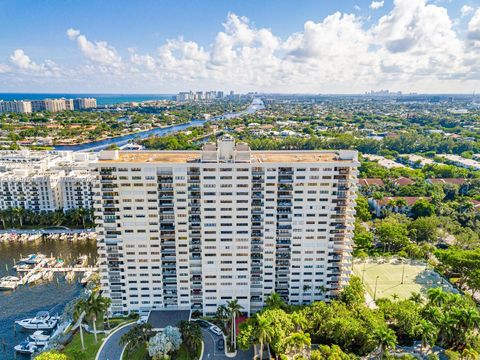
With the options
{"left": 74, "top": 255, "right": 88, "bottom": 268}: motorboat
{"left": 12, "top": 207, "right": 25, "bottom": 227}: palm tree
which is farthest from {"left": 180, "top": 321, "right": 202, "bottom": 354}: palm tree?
{"left": 12, "top": 207, "right": 25, "bottom": 227}: palm tree

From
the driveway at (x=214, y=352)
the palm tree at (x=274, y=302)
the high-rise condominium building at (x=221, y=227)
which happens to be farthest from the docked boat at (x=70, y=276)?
the palm tree at (x=274, y=302)

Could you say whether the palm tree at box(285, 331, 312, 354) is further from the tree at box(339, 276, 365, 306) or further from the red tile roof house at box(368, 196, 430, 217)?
the red tile roof house at box(368, 196, 430, 217)

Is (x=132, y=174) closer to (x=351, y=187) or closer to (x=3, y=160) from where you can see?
(x=351, y=187)

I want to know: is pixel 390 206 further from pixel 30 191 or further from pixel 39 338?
pixel 30 191

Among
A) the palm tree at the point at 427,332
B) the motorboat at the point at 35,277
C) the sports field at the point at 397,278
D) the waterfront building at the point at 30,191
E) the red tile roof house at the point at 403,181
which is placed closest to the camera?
the palm tree at the point at 427,332

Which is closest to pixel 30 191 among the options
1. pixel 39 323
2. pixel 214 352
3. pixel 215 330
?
pixel 39 323

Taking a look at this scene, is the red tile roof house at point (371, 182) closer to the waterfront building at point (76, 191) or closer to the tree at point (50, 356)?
the waterfront building at point (76, 191)
